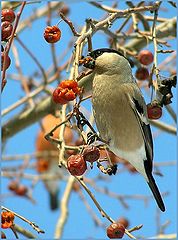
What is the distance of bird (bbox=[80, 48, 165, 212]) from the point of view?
216 centimetres

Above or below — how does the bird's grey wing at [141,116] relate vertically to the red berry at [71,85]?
below

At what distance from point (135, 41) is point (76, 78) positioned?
54.8 inches

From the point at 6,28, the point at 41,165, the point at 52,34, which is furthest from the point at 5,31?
the point at 41,165

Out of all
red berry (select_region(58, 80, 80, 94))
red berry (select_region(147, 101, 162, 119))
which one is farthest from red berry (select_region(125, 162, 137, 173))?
red berry (select_region(58, 80, 80, 94))

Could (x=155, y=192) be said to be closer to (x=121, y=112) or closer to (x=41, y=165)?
(x=121, y=112)

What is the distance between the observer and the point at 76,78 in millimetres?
1538

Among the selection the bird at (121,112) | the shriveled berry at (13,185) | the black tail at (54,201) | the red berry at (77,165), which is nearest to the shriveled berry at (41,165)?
the shriveled berry at (13,185)

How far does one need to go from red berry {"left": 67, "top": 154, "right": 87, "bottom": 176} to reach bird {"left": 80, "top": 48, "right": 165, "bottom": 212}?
57cm

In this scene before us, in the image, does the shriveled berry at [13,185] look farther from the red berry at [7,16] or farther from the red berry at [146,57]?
the red berry at [7,16]

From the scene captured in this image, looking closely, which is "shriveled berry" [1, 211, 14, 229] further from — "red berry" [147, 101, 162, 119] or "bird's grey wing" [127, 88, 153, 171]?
"bird's grey wing" [127, 88, 153, 171]

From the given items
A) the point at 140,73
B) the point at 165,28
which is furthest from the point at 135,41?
the point at 140,73

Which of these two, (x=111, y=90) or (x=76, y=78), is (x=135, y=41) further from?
(x=76, y=78)

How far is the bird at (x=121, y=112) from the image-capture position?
7.08 feet

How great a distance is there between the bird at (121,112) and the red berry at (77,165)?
0.57 metres
